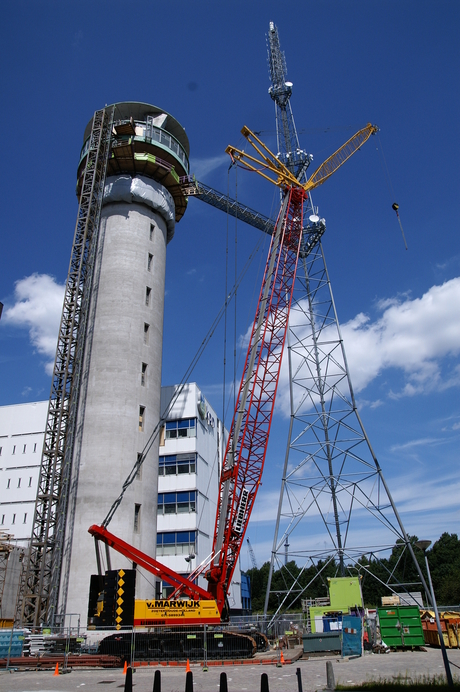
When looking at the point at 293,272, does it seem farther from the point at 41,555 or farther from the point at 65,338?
the point at 41,555

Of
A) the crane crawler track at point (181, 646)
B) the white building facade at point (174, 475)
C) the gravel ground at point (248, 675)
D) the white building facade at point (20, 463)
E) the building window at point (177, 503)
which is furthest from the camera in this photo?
the white building facade at point (20, 463)

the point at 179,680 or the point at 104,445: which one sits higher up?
the point at 104,445

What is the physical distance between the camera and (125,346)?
41.5 m

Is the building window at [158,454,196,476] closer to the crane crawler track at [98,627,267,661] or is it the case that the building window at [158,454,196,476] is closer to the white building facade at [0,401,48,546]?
the white building facade at [0,401,48,546]

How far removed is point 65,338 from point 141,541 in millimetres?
17169

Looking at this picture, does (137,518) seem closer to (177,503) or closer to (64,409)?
(64,409)

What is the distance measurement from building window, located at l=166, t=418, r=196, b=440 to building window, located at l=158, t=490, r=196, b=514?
619 centimetres

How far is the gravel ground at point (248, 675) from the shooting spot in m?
17.0

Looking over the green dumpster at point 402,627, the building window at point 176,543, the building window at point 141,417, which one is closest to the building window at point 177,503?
the building window at point 176,543

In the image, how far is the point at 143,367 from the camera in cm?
4253

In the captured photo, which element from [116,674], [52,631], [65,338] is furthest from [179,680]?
[65,338]

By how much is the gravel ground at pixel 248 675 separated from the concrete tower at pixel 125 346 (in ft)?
41.9

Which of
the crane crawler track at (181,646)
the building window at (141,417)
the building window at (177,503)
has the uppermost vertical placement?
the building window at (141,417)

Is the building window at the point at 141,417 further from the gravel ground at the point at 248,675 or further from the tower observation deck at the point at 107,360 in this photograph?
the gravel ground at the point at 248,675
